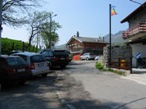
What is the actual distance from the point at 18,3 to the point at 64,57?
20.8 feet

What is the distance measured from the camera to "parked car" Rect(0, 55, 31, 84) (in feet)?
44.2

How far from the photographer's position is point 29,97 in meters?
11.5

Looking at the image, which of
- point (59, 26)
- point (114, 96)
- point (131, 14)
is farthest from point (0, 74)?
point (59, 26)

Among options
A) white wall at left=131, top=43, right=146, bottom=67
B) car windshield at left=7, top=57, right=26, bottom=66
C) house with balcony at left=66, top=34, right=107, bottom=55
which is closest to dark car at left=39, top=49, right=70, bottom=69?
white wall at left=131, top=43, right=146, bottom=67

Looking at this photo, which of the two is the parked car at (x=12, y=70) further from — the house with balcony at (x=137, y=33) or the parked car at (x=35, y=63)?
the house with balcony at (x=137, y=33)

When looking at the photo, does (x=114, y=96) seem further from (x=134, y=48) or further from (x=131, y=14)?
(x=131, y=14)

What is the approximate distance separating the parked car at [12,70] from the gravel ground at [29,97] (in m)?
0.45

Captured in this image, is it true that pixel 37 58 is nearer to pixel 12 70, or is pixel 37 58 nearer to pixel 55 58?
pixel 12 70

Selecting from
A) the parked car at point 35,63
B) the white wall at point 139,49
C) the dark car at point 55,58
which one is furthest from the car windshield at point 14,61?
the white wall at point 139,49

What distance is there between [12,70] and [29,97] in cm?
258

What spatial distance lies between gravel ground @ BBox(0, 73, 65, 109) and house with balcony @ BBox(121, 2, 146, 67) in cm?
1608

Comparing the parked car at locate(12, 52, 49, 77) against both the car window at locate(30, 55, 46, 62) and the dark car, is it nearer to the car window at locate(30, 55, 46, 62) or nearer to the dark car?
the car window at locate(30, 55, 46, 62)

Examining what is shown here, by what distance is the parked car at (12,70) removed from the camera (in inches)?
531

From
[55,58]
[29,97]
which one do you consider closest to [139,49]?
[55,58]
